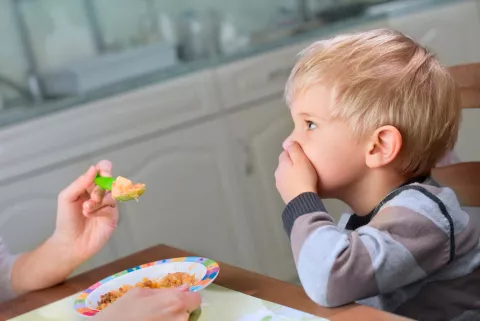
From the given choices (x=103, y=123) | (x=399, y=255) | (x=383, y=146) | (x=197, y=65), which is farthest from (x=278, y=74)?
(x=399, y=255)

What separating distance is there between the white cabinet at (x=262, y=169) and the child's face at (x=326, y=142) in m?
1.43

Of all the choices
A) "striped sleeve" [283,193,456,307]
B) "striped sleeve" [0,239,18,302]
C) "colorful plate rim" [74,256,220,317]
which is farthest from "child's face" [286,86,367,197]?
"striped sleeve" [0,239,18,302]

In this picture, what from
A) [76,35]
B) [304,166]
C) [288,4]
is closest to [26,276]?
[304,166]

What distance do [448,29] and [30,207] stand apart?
170 centimetres

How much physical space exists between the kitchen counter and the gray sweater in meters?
1.42

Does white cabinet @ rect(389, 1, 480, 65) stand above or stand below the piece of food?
below

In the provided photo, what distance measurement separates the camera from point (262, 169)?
108 inches

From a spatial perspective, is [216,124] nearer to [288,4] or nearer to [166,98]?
[166,98]

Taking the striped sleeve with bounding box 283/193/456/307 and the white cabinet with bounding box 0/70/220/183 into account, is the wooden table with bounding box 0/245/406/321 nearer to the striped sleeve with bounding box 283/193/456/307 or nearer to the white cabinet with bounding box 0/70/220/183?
the striped sleeve with bounding box 283/193/456/307

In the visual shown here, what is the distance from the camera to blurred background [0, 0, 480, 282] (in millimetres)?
2385

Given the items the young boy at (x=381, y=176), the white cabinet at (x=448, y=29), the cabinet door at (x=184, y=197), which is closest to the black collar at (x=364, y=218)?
the young boy at (x=381, y=176)

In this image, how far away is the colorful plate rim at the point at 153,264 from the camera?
1116 millimetres

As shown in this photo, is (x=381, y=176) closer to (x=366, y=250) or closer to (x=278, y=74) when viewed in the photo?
(x=366, y=250)

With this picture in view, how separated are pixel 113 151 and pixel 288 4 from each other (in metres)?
1.19
